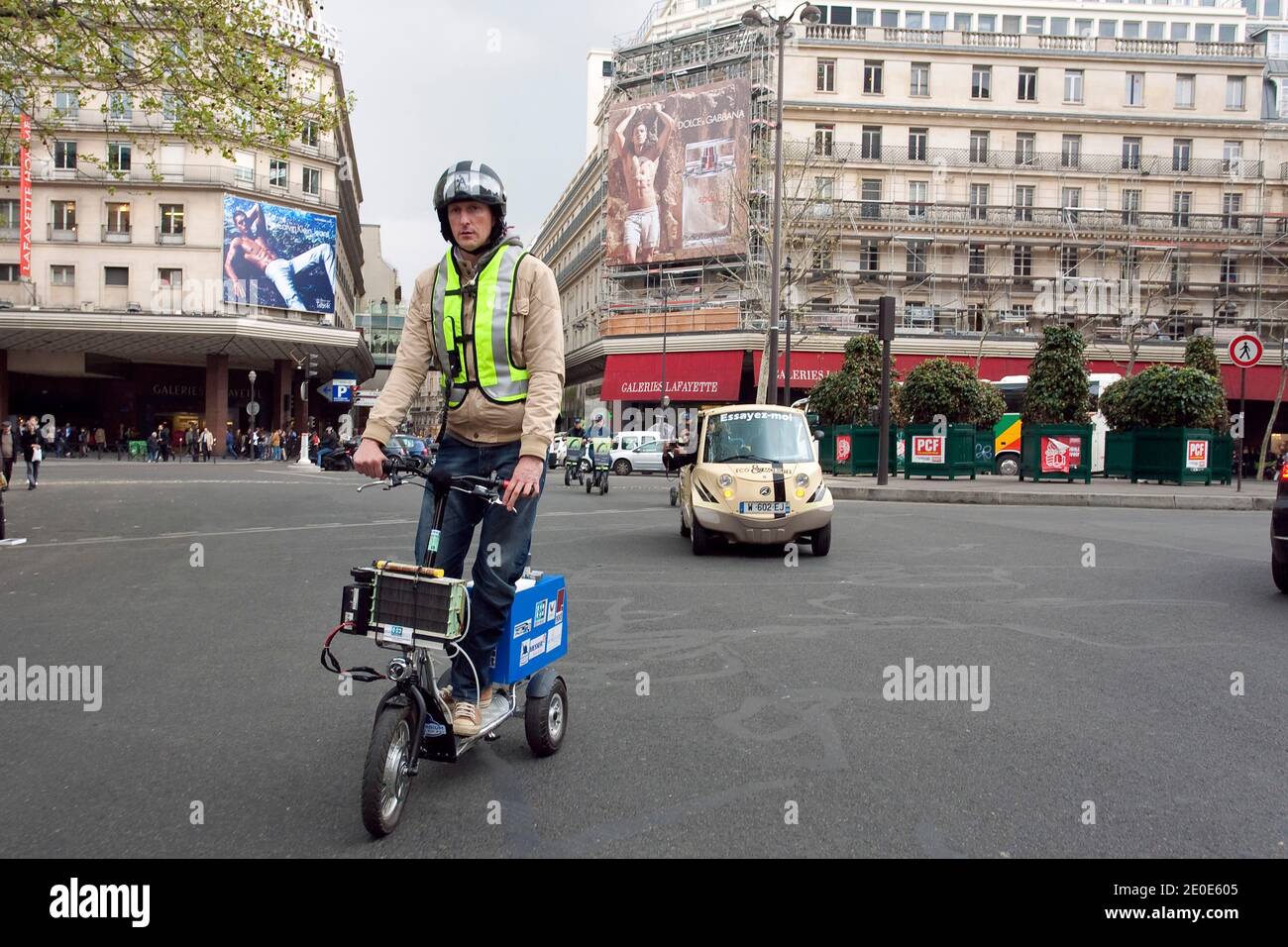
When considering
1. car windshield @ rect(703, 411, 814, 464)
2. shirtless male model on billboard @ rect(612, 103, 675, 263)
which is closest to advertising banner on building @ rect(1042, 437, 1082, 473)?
car windshield @ rect(703, 411, 814, 464)

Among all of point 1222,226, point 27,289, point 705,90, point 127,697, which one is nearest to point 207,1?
point 127,697

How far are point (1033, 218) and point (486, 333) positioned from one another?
50.0 metres

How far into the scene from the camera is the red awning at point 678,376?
46.9 m

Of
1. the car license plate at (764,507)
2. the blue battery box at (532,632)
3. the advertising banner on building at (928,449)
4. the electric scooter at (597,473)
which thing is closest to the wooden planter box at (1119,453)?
the advertising banner on building at (928,449)

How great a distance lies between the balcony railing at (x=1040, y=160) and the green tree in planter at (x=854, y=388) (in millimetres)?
20965

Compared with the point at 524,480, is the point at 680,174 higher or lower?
higher

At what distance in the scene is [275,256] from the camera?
4791cm

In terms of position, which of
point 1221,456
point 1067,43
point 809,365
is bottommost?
point 1221,456

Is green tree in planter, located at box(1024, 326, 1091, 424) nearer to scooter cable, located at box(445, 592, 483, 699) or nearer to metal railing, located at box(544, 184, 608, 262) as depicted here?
scooter cable, located at box(445, 592, 483, 699)

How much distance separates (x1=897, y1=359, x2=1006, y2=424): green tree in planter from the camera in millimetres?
26625

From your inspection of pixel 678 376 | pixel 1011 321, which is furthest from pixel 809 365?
pixel 1011 321

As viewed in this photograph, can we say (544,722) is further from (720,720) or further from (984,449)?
(984,449)

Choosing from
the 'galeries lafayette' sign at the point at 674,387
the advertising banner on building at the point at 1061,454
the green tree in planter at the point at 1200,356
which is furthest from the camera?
the 'galeries lafayette' sign at the point at 674,387
